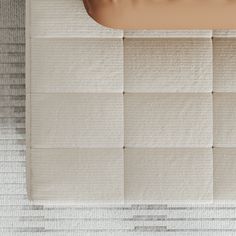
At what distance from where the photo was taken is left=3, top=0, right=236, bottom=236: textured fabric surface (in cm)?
118

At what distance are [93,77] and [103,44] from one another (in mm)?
62

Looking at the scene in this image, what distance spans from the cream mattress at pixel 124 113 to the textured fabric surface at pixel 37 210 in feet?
0.91

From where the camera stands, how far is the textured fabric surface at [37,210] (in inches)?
46.6

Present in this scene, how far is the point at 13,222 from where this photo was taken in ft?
3.92

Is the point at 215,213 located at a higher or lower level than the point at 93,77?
lower

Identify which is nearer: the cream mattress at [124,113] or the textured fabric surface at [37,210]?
the cream mattress at [124,113]

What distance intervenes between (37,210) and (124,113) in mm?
406

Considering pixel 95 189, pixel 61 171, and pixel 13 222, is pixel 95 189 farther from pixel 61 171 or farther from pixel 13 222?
pixel 13 222

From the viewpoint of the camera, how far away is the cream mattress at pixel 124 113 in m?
0.91

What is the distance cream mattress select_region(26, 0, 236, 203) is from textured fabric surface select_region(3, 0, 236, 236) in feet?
0.91

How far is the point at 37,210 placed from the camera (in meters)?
1.19

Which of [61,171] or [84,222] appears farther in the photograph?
[84,222]

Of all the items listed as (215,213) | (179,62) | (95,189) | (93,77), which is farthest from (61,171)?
(215,213)

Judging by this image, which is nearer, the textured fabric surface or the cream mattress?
the cream mattress
